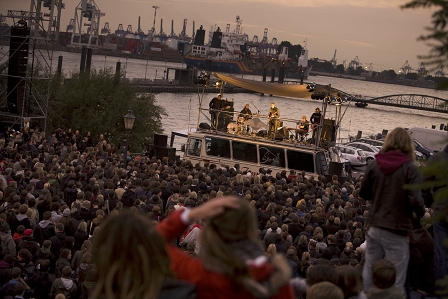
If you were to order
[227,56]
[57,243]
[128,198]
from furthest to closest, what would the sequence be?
[227,56]
[128,198]
[57,243]

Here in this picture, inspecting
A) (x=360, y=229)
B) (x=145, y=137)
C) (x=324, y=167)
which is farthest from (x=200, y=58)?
(x=360, y=229)

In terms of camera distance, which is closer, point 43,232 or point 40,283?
point 40,283

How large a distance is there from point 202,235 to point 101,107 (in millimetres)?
33936

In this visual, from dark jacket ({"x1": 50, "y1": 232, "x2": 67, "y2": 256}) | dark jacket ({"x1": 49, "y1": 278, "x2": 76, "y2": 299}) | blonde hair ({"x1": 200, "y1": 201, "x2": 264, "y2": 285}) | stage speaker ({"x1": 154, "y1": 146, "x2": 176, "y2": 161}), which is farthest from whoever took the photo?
stage speaker ({"x1": 154, "y1": 146, "x2": 176, "y2": 161})

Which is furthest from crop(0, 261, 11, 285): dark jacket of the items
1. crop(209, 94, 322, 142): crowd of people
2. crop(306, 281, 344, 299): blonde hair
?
crop(209, 94, 322, 142): crowd of people

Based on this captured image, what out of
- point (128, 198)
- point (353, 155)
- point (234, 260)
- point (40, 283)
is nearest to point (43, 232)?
point (40, 283)

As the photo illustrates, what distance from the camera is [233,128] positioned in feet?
78.8

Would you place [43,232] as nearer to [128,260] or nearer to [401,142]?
[401,142]

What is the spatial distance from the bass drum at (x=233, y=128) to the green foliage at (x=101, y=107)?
11347mm

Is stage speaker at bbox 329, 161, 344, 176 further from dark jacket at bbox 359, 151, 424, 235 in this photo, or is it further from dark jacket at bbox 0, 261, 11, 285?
dark jacket at bbox 359, 151, 424, 235

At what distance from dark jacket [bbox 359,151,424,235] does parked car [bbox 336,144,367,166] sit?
101ft

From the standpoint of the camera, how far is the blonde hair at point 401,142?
5.05m

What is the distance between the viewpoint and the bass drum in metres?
23.8

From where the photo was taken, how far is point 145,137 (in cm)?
3631
